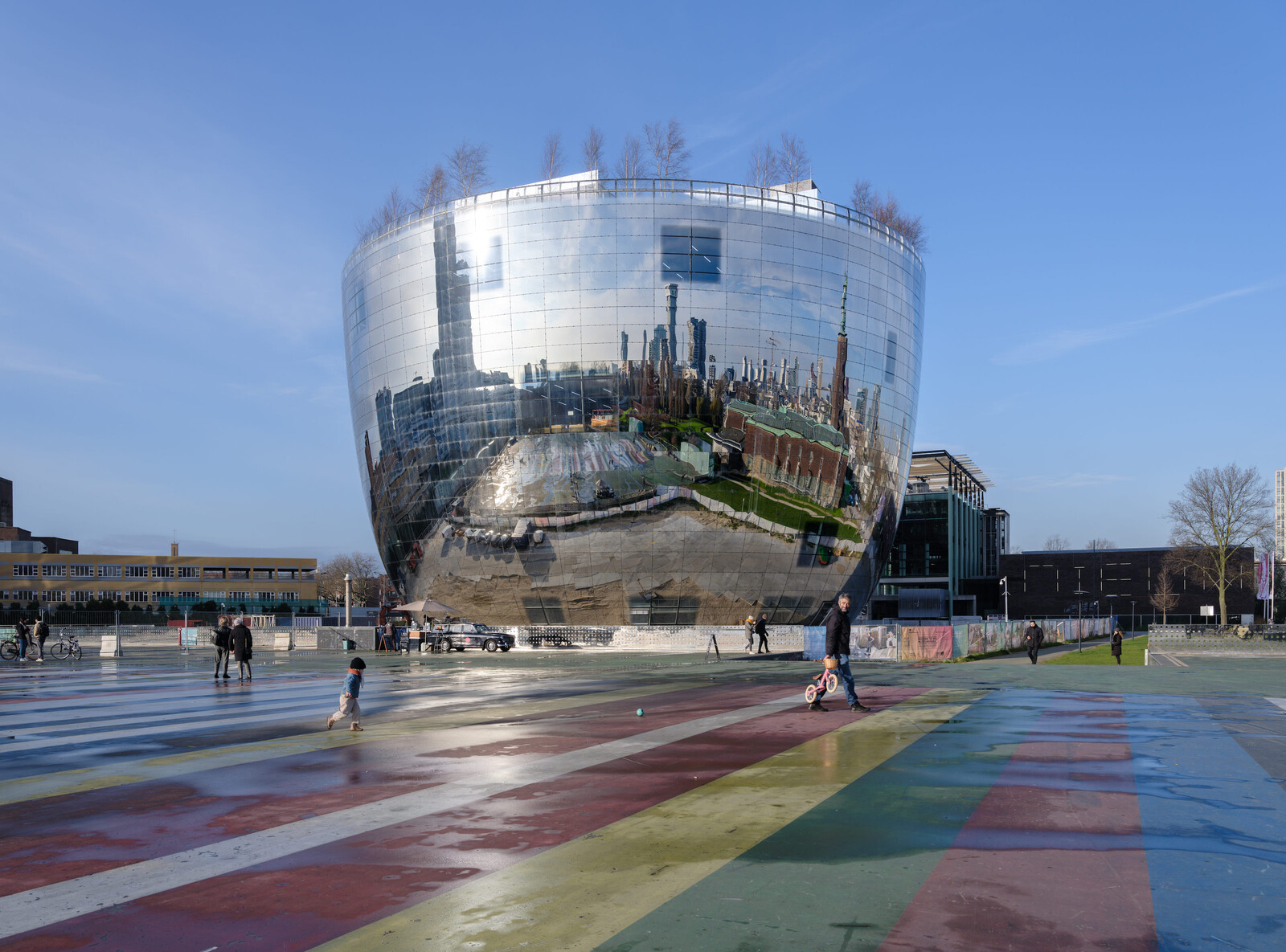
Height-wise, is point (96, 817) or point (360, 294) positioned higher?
point (360, 294)

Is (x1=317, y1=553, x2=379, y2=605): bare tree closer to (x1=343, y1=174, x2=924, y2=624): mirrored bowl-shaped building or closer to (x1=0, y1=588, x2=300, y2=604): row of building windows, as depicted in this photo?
(x1=0, y1=588, x2=300, y2=604): row of building windows

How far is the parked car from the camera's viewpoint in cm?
5075

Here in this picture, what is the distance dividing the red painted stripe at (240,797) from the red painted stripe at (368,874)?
126 cm

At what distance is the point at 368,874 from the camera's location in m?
7.26

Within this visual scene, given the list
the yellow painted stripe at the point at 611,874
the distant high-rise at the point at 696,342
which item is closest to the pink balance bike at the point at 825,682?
the yellow painted stripe at the point at 611,874

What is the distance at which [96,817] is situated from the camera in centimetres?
960

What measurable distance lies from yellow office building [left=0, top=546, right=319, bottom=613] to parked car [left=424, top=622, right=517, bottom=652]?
9827 cm

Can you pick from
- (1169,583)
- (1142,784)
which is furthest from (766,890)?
(1169,583)

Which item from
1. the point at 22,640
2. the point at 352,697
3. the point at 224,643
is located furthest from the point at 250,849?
the point at 22,640

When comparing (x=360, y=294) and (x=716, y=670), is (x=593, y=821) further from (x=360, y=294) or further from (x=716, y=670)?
(x=360, y=294)

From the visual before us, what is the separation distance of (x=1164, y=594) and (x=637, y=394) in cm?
9036

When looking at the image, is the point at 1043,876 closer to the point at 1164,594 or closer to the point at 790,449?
the point at 790,449

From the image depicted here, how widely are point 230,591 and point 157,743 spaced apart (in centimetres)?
15645

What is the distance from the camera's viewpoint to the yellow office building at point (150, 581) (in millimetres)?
150375
